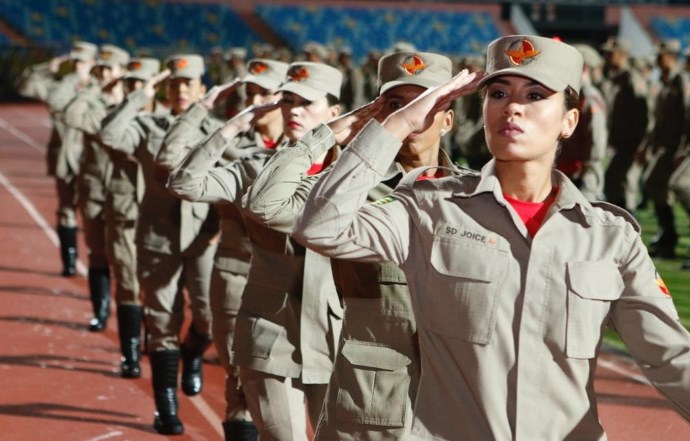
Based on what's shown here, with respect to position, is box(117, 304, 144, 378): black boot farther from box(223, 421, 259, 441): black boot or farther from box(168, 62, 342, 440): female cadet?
box(168, 62, 342, 440): female cadet

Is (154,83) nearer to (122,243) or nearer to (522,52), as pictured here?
(122,243)

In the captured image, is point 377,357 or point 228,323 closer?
point 377,357

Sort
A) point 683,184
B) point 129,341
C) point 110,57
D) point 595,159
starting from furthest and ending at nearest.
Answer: point 683,184 → point 110,57 → point 595,159 → point 129,341

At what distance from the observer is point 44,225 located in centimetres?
1812

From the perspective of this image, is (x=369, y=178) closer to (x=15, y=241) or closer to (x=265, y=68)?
(x=265, y=68)

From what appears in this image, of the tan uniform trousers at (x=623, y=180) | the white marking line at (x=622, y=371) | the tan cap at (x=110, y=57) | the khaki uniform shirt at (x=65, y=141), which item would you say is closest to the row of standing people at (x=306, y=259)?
the tan cap at (x=110, y=57)

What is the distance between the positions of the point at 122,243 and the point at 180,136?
269 cm

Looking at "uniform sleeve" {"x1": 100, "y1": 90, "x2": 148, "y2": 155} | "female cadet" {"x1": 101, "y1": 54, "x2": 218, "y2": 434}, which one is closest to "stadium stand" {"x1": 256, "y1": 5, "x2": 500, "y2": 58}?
"uniform sleeve" {"x1": 100, "y1": 90, "x2": 148, "y2": 155}

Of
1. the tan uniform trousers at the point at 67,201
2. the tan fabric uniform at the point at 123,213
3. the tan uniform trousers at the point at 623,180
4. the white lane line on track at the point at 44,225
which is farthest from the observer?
the tan uniform trousers at the point at 623,180

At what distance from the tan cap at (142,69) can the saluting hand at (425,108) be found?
6.86 m

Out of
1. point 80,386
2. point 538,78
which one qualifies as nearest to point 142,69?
point 80,386

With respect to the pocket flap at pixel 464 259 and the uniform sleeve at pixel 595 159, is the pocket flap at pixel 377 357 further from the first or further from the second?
the uniform sleeve at pixel 595 159

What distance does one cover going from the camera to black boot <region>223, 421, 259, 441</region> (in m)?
6.73

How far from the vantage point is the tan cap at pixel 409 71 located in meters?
4.69
